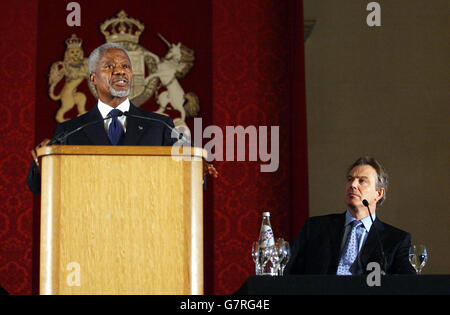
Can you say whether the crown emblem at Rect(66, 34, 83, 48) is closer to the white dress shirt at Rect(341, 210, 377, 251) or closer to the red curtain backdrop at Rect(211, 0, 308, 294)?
the red curtain backdrop at Rect(211, 0, 308, 294)

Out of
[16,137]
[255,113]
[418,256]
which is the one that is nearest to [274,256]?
[418,256]

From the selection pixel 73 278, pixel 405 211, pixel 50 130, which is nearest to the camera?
pixel 73 278

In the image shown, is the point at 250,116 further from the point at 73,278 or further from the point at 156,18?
the point at 73,278

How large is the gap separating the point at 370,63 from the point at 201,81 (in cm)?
157

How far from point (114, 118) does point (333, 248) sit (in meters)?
1.20

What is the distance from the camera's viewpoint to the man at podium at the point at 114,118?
327cm

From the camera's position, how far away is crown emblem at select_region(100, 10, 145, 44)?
592 centimetres

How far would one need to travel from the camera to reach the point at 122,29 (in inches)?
234

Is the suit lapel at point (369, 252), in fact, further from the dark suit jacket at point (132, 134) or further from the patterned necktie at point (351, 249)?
the dark suit jacket at point (132, 134)

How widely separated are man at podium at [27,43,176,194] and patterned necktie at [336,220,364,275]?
0.96 m

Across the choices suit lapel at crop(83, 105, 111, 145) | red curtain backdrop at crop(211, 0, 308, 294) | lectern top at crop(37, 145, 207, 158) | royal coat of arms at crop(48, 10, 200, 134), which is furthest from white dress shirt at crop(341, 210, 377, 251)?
royal coat of arms at crop(48, 10, 200, 134)

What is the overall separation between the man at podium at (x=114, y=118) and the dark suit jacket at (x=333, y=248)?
2.83ft
